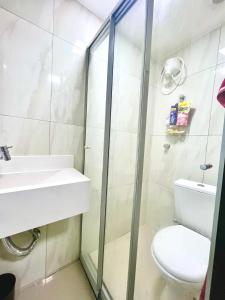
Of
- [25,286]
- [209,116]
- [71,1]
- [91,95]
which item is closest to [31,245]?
[25,286]

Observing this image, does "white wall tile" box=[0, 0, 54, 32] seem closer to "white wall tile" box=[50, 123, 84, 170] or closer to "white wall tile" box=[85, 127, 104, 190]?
"white wall tile" box=[50, 123, 84, 170]

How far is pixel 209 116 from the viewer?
1.09m

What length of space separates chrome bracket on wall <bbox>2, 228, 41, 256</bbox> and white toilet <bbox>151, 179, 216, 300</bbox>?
0.85 meters

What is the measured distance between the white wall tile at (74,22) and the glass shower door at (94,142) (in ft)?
0.44

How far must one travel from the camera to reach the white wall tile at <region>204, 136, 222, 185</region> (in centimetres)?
102

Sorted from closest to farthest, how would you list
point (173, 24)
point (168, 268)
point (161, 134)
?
point (168, 268)
point (173, 24)
point (161, 134)

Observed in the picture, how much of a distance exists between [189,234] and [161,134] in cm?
76

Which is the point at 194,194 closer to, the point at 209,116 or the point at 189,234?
the point at 189,234

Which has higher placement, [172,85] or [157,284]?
[172,85]

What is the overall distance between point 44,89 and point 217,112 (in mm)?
1247

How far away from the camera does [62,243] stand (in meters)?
1.35

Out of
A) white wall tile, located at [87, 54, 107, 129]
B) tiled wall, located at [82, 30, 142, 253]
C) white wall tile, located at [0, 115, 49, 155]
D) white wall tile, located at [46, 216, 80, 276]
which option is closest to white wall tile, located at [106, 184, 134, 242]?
tiled wall, located at [82, 30, 142, 253]

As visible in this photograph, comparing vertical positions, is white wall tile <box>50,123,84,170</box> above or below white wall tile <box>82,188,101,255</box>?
above

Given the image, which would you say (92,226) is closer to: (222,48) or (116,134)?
(116,134)
